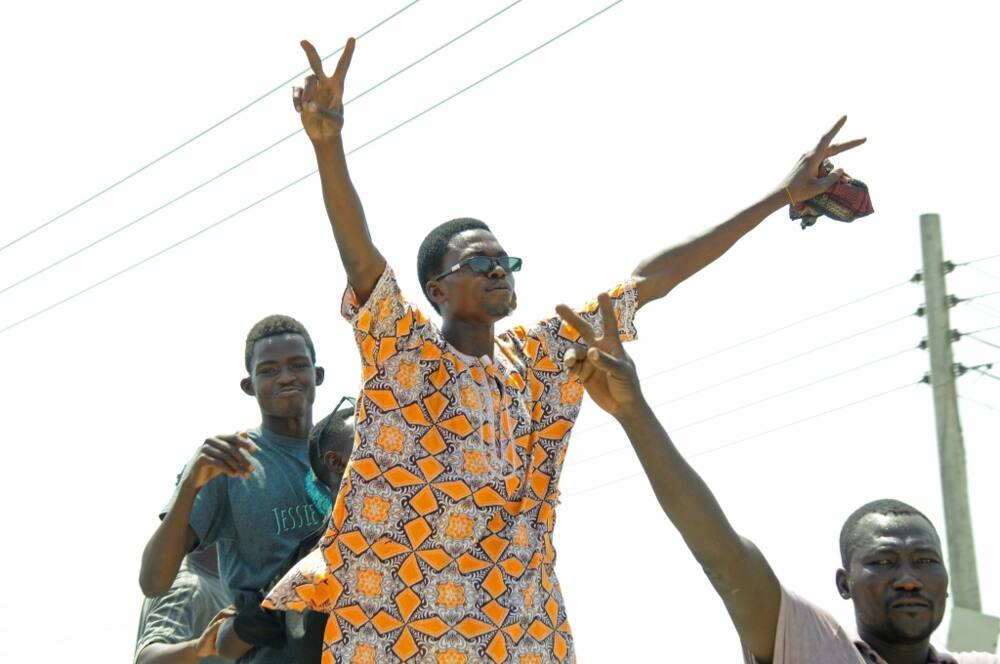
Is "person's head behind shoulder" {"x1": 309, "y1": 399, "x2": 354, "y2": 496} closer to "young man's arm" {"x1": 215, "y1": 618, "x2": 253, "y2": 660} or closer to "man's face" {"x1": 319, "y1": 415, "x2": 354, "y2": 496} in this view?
"man's face" {"x1": 319, "y1": 415, "x2": 354, "y2": 496}

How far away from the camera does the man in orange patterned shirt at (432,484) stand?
5.46 meters

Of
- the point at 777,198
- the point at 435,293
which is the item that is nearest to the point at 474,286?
the point at 435,293

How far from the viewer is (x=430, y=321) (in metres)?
5.66

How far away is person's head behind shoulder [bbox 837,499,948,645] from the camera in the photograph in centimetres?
502

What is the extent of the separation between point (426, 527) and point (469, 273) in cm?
88

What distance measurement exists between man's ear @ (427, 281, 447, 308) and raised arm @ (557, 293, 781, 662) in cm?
122

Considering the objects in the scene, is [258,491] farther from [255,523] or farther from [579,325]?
[579,325]

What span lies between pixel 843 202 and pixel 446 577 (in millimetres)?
2124

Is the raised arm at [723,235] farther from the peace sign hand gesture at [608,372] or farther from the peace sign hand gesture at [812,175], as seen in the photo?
the peace sign hand gesture at [608,372]

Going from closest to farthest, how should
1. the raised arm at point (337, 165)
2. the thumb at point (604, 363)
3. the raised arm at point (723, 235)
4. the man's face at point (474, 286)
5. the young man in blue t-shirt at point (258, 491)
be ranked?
the thumb at point (604, 363)
the raised arm at point (337, 165)
the man's face at point (474, 286)
the young man in blue t-shirt at point (258, 491)
the raised arm at point (723, 235)

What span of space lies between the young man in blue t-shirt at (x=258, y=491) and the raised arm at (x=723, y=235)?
1.45 m

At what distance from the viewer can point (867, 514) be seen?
5.23 metres

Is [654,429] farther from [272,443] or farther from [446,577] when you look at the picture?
[272,443]

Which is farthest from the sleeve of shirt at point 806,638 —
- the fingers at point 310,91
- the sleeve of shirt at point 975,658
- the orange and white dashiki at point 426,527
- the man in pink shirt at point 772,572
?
the fingers at point 310,91
